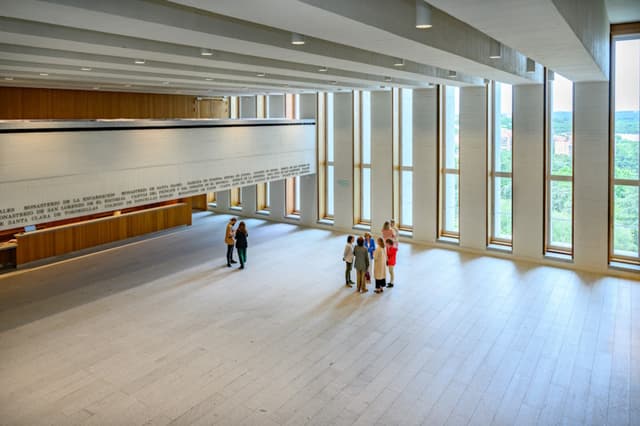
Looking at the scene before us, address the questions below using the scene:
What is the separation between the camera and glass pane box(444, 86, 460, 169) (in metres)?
16.1

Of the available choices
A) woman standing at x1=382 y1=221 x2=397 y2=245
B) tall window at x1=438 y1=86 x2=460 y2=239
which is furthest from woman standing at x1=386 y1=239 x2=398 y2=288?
tall window at x1=438 y1=86 x2=460 y2=239

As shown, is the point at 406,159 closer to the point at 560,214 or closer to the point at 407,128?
the point at 407,128

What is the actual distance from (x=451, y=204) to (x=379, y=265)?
568cm

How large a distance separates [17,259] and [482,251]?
42.5 ft

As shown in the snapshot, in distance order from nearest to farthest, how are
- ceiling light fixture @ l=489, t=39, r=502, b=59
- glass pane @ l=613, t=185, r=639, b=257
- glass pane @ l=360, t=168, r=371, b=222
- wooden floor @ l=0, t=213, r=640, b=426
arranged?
wooden floor @ l=0, t=213, r=640, b=426 → ceiling light fixture @ l=489, t=39, r=502, b=59 → glass pane @ l=613, t=185, r=639, b=257 → glass pane @ l=360, t=168, r=371, b=222

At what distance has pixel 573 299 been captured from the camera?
37.9ft

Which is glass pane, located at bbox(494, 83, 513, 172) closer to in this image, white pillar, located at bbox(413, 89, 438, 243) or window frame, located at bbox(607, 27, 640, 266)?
white pillar, located at bbox(413, 89, 438, 243)

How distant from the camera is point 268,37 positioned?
7137 mm

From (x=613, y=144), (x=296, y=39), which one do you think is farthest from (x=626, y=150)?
(x=296, y=39)

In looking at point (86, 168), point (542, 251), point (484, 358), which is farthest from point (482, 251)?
point (86, 168)

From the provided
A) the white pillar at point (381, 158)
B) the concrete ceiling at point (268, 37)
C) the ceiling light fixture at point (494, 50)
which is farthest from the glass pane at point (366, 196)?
the ceiling light fixture at point (494, 50)

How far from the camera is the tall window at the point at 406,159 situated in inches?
677

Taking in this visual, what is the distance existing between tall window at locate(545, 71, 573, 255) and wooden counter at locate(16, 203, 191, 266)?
12423 millimetres

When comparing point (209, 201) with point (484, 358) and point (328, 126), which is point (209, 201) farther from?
point (484, 358)
